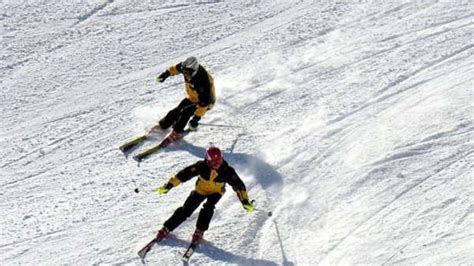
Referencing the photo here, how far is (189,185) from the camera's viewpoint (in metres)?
13.1

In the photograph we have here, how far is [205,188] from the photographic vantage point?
1188cm

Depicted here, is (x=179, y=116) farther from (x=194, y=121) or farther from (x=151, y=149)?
(x=151, y=149)

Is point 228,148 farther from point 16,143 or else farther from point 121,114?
point 16,143

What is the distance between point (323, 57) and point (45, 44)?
5749 mm

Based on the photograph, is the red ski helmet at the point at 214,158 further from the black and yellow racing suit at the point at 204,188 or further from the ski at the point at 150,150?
the ski at the point at 150,150

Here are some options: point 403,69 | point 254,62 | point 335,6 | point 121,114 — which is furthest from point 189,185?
point 335,6

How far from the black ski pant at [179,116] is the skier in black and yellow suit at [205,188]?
2086 millimetres

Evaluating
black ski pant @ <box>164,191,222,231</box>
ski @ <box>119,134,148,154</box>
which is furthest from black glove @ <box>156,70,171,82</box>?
black ski pant @ <box>164,191,222,231</box>

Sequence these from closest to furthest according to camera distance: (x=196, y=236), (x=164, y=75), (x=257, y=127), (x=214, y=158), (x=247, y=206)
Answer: (x=214, y=158)
(x=247, y=206)
(x=196, y=236)
(x=164, y=75)
(x=257, y=127)

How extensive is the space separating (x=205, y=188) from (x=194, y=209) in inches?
16.1

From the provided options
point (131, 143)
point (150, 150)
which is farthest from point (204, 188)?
point (131, 143)

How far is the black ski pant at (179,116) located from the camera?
1395 cm

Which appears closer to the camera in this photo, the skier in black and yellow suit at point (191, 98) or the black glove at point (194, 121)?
the skier in black and yellow suit at point (191, 98)

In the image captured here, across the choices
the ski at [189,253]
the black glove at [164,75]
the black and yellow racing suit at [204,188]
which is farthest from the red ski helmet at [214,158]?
the black glove at [164,75]
